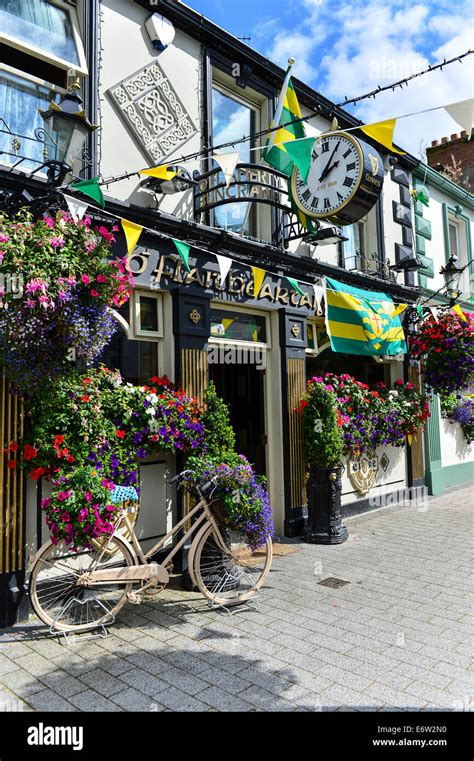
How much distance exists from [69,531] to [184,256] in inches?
117

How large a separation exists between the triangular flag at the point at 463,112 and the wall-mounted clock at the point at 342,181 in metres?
1.25

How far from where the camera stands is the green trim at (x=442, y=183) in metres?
11.4

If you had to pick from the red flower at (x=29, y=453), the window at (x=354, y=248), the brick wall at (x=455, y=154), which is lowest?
the red flower at (x=29, y=453)

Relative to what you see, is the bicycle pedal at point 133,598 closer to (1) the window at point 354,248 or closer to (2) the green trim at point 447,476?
(1) the window at point 354,248

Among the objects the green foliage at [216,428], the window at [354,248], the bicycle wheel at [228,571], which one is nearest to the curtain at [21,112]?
the green foliage at [216,428]

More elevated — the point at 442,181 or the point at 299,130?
→ the point at 442,181

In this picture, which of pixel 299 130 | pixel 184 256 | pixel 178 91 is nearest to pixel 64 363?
pixel 184 256

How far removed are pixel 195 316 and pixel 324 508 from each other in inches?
123

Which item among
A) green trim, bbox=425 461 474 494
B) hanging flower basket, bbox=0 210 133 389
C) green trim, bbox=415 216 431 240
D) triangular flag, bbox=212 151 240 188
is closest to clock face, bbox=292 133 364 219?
A: triangular flag, bbox=212 151 240 188

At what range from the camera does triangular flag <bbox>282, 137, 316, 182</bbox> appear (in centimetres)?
539

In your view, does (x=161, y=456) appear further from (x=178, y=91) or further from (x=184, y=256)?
(x=178, y=91)

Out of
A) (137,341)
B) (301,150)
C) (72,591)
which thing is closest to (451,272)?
(301,150)
